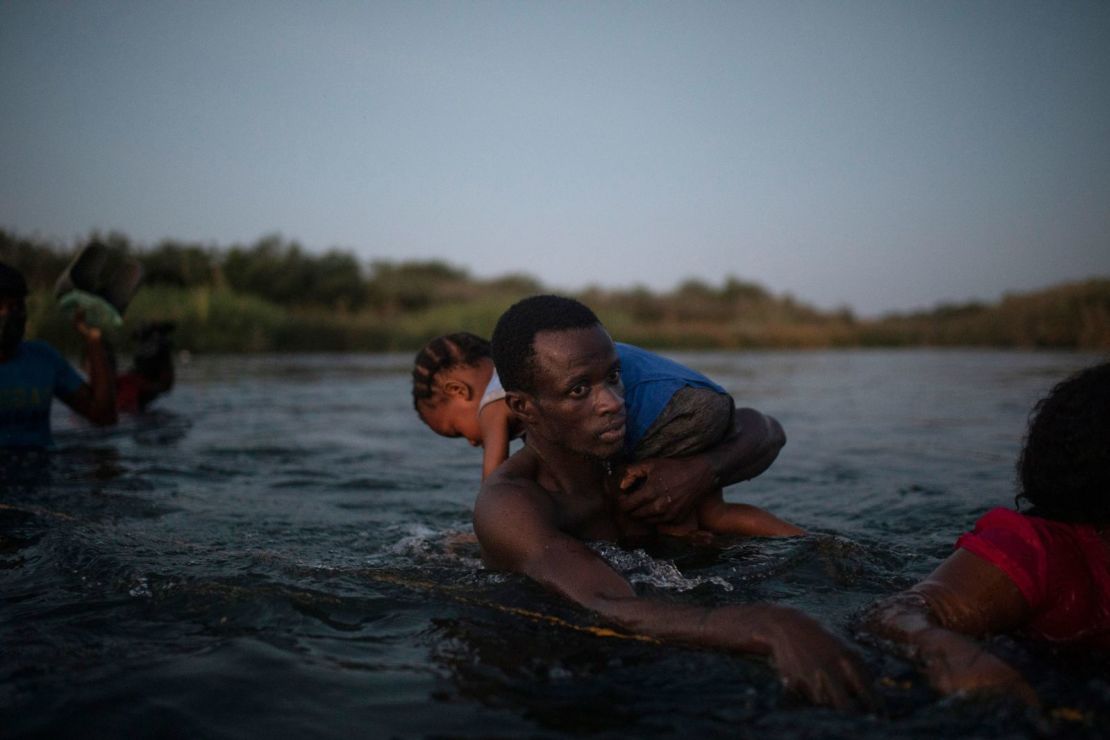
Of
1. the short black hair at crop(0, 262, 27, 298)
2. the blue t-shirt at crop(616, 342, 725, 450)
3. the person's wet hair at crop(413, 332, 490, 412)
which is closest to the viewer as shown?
the blue t-shirt at crop(616, 342, 725, 450)

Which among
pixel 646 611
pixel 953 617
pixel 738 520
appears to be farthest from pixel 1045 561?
pixel 738 520

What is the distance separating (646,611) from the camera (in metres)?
2.44

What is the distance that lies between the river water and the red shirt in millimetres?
84

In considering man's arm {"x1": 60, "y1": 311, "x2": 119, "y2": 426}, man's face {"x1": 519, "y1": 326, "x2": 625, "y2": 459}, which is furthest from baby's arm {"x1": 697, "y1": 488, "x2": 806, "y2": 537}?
man's arm {"x1": 60, "y1": 311, "x2": 119, "y2": 426}

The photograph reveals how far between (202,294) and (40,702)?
21.4m

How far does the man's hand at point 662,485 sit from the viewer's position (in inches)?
141

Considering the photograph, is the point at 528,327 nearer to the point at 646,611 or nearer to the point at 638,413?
the point at 638,413

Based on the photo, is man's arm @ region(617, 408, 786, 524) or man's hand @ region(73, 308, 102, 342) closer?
man's arm @ region(617, 408, 786, 524)

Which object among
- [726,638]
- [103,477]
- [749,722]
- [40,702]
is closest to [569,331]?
[726,638]

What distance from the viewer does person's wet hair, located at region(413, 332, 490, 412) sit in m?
4.37

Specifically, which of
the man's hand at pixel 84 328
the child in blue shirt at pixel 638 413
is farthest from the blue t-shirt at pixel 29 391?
the child in blue shirt at pixel 638 413

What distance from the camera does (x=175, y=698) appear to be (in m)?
2.18

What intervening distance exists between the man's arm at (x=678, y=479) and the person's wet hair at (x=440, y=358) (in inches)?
47.7

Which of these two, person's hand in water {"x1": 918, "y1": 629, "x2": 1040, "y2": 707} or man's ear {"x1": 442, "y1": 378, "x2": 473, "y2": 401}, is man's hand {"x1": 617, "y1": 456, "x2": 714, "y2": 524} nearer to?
man's ear {"x1": 442, "y1": 378, "x2": 473, "y2": 401}
